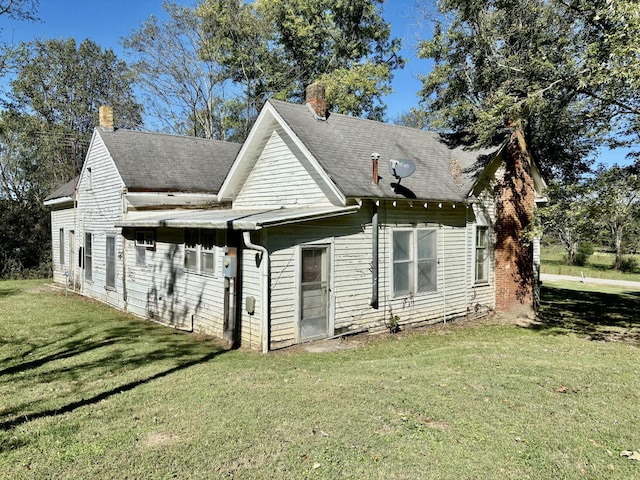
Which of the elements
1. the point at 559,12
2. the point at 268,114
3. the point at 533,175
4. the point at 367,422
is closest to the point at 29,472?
the point at 367,422

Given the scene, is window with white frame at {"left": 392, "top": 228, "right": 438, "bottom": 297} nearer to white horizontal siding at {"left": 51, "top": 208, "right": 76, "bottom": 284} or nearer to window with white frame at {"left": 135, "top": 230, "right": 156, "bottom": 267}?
window with white frame at {"left": 135, "top": 230, "right": 156, "bottom": 267}

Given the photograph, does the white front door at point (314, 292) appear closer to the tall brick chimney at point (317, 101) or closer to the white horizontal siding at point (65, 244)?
the tall brick chimney at point (317, 101)

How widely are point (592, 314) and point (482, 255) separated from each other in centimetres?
573

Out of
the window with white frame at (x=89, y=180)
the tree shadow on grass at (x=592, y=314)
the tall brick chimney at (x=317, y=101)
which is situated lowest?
the tree shadow on grass at (x=592, y=314)

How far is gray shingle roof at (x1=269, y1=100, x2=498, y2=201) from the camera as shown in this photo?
10.4 meters

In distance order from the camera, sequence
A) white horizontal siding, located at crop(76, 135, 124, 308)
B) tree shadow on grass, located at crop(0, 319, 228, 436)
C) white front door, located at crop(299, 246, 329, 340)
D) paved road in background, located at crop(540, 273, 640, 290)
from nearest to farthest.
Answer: tree shadow on grass, located at crop(0, 319, 228, 436) → white front door, located at crop(299, 246, 329, 340) → white horizontal siding, located at crop(76, 135, 124, 308) → paved road in background, located at crop(540, 273, 640, 290)

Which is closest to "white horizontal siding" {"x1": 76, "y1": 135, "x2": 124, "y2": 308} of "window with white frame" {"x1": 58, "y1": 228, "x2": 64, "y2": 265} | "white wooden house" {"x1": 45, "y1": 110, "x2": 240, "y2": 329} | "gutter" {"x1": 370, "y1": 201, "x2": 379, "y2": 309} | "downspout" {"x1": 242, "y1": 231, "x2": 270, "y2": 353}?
"white wooden house" {"x1": 45, "y1": 110, "x2": 240, "y2": 329}

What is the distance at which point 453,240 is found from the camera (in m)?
12.3

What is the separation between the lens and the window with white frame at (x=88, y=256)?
55.2 ft

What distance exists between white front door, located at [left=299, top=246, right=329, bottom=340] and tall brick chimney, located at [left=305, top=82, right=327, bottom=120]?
15.4ft

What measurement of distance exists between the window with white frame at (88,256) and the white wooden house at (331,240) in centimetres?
254

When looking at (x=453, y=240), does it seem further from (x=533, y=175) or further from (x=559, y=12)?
(x=559, y=12)

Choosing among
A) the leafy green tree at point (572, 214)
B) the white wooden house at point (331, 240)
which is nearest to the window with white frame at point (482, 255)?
the white wooden house at point (331, 240)

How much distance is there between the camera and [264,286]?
8758 mm
